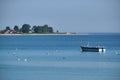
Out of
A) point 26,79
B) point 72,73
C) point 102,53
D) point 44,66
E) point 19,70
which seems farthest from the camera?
point 102,53

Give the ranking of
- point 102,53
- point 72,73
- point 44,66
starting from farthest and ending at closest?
point 102,53, point 44,66, point 72,73

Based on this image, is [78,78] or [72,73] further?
[72,73]

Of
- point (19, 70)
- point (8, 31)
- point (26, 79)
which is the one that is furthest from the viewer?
point (8, 31)

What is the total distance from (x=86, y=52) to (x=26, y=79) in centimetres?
2516

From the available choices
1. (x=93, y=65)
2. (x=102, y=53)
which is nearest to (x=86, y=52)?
(x=102, y=53)

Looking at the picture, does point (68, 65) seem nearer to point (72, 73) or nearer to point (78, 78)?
point (72, 73)

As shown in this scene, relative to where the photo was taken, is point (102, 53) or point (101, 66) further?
point (102, 53)

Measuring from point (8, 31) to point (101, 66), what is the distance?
89.5 m

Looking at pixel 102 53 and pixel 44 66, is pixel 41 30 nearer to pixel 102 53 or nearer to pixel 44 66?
pixel 102 53

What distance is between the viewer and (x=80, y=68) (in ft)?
119

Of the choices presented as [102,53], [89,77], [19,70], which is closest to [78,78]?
[89,77]

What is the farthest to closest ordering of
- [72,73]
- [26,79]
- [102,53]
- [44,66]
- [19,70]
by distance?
1. [102,53]
2. [44,66]
3. [19,70]
4. [72,73]
5. [26,79]

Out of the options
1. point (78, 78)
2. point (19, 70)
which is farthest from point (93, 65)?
point (78, 78)

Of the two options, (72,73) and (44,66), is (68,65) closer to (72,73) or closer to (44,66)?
(44,66)
